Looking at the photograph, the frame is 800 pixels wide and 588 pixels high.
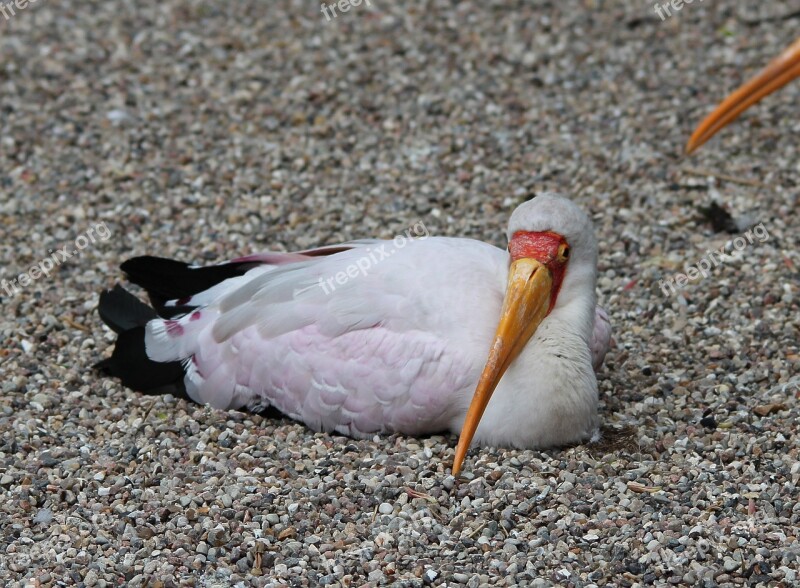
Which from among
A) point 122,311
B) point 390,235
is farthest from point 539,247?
point 122,311

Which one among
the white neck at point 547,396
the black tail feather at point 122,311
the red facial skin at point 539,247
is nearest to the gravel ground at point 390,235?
the white neck at point 547,396

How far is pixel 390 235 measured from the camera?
24.9ft

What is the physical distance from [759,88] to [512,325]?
1.85 m

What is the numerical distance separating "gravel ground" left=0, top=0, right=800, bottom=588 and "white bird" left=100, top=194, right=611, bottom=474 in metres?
0.16

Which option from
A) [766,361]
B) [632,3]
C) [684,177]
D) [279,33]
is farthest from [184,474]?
[632,3]

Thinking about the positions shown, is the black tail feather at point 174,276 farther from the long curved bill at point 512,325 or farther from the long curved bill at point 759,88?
the long curved bill at point 759,88

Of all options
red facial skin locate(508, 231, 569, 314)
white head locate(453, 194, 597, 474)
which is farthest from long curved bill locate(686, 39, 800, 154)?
red facial skin locate(508, 231, 569, 314)

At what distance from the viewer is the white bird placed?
17.5 ft

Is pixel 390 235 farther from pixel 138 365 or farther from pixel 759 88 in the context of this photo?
pixel 759 88

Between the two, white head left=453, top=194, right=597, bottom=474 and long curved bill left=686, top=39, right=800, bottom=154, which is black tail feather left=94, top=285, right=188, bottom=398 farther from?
long curved bill left=686, top=39, right=800, bottom=154

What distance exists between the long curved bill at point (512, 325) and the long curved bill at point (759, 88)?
118 centimetres

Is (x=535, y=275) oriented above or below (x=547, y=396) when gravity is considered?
above

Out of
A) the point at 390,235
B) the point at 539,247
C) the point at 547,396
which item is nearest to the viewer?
the point at 547,396

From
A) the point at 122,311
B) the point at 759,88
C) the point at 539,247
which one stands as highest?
the point at 759,88
